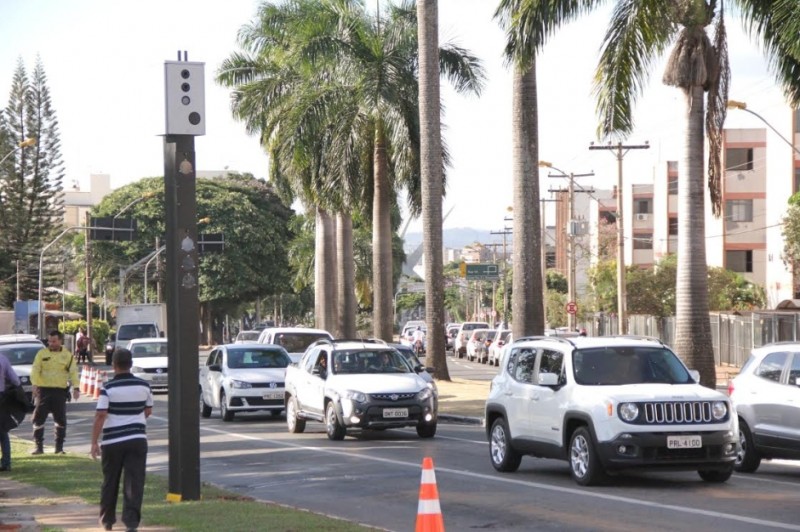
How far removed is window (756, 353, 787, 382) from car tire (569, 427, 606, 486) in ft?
9.80

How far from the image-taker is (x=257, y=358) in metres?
29.7

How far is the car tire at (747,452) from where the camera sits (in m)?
17.2

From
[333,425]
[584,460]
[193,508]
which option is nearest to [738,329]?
[333,425]

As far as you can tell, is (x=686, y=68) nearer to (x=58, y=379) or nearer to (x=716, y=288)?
(x=58, y=379)

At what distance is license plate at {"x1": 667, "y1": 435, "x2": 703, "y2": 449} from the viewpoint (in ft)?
49.3

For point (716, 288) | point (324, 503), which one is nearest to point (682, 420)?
point (324, 503)

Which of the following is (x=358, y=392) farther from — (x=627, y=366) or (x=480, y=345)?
(x=480, y=345)

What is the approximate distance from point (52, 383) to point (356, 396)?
16.2 ft

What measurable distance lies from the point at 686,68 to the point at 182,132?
51.0ft

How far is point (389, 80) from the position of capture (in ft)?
140

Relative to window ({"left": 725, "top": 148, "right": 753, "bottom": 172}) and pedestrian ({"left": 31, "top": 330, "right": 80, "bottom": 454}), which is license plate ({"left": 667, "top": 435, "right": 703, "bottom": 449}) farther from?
window ({"left": 725, "top": 148, "right": 753, "bottom": 172})

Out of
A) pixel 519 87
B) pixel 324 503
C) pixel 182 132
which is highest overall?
pixel 519 87

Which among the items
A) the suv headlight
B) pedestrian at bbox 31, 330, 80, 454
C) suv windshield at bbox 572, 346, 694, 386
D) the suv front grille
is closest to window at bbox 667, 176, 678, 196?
pedestrian at bbox 31, 330, 80, 454

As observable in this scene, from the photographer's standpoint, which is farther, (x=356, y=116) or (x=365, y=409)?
(x=356, y=116)
